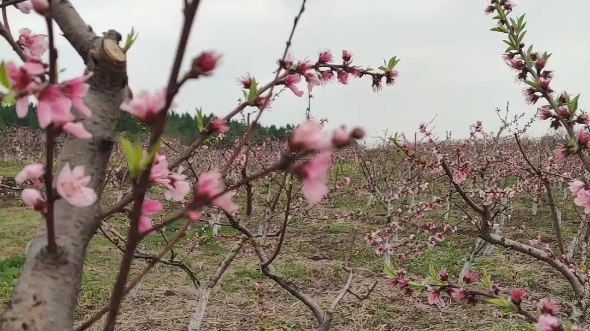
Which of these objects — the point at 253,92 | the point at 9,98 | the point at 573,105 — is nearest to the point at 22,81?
the point at 9,98

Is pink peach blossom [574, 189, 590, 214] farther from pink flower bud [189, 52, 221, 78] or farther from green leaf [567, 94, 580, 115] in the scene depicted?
pink flower bud [189, 52, 221, 78]

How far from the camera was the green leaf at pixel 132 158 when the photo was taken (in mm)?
625

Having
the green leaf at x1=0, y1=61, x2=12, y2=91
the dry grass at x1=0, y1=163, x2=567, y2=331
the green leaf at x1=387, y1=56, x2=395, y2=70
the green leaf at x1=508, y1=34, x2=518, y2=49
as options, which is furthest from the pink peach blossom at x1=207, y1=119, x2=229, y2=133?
the dry grass at x1=0, y1=163, x2=567, y2=331

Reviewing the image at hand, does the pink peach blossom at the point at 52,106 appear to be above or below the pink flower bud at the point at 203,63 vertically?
above

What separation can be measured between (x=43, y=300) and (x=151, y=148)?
253 millimetres

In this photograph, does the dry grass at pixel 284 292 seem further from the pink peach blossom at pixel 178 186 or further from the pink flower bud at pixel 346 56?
the pink peach blossom at pixel 178 186

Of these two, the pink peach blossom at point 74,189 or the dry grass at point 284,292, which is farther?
the dry grass at point 284,292

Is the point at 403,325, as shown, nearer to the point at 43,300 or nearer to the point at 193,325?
the point at 193,325

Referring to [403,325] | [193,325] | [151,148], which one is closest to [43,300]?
[151,148]

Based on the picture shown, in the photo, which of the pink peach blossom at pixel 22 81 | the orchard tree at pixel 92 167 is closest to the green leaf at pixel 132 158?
the orchard tree at pixel 92 167

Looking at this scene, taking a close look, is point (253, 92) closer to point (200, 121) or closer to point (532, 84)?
point (200, 121)

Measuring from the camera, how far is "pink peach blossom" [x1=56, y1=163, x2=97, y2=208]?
0.66 metres

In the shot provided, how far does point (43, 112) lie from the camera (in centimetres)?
61

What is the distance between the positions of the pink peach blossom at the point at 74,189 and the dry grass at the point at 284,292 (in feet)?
16.4
